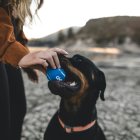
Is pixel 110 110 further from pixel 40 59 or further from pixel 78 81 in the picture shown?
pixel 40 59

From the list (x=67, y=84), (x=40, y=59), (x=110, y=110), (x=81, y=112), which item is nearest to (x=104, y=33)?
(x=110, y=110)

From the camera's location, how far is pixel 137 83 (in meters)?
8.13

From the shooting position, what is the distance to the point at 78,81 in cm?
326

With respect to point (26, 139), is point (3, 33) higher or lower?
higher

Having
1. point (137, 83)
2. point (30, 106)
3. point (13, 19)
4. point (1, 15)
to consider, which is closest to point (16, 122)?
point (13, 19)

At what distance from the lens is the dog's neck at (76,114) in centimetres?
362

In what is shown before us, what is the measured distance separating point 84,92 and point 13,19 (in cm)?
107

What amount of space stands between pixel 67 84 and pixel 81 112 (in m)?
0.84

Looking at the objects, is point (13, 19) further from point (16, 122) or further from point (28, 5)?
point (16, 122)

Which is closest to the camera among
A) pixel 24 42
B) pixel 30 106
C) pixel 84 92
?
pixel 24 42

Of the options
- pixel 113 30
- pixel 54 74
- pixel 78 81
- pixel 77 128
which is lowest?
pixel 113 30

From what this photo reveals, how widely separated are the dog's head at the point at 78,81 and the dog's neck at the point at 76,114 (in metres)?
0.09

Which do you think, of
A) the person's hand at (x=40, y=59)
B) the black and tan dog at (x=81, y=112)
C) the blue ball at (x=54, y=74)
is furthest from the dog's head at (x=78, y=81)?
the person's hand at (x=40, y=59)

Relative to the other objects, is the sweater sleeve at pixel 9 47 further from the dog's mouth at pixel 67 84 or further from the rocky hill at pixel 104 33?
the rocky hill at pixel 104 33
